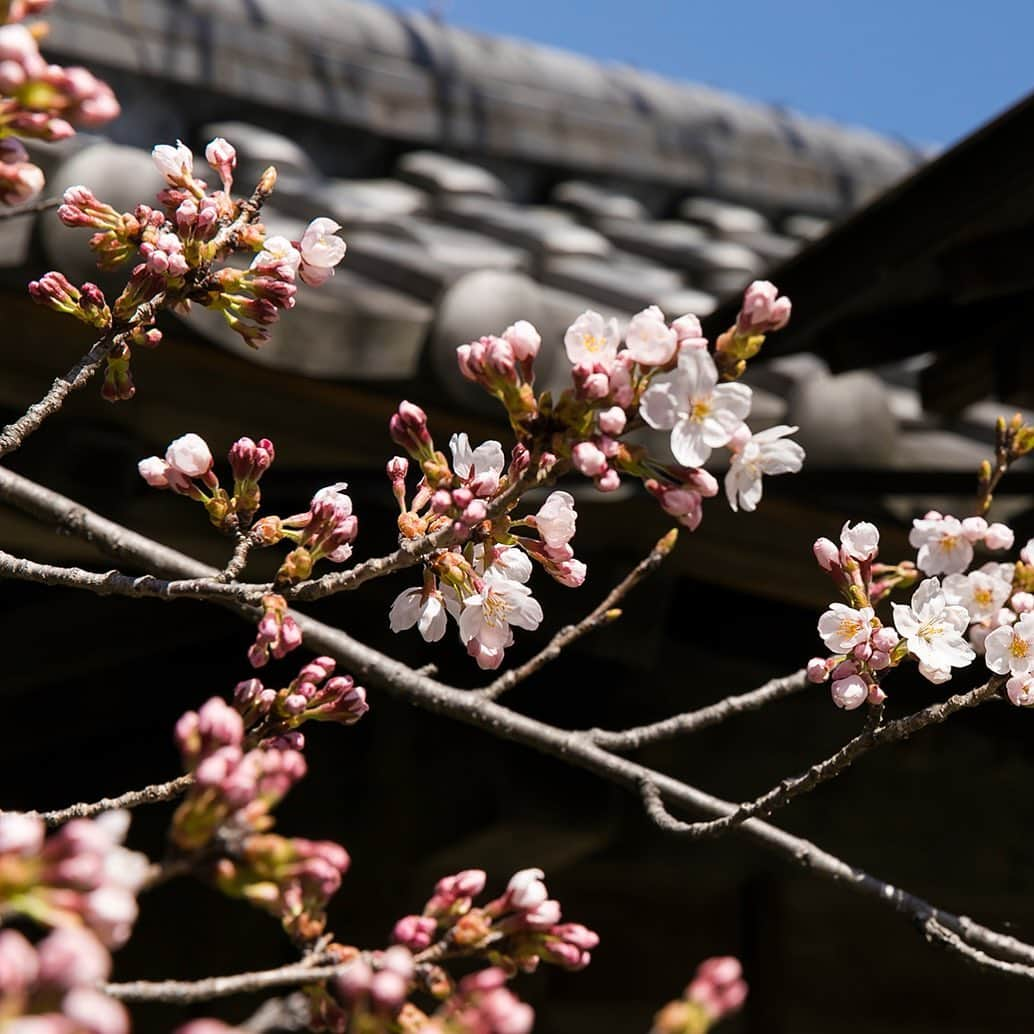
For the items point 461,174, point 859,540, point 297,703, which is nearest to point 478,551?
point 297,703

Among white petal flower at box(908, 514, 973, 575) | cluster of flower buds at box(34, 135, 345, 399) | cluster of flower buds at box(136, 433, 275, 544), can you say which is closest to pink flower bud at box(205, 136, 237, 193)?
cluster of flower buds at box(34, 135, 345, 399)

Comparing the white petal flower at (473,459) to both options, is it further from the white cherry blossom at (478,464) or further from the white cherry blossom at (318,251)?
the white cherry blossom at (318,251)

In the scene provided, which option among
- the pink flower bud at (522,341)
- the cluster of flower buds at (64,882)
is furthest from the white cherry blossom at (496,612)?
the cluster of flower buds at (64,882)

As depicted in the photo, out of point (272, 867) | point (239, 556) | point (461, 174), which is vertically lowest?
point (461, 174)

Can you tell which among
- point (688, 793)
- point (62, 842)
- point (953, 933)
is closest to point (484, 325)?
point (688, 793)

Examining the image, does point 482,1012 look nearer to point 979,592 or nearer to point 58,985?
point 58,985

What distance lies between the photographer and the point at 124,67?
12.3 ft

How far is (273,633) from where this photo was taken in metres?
1.12

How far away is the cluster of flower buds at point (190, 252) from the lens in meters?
1.27

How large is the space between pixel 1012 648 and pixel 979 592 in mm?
136

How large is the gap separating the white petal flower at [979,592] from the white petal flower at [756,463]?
383 mm

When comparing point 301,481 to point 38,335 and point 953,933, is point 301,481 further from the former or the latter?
point 953,933

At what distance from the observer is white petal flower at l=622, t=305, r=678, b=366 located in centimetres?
102

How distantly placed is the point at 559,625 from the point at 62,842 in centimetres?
229
